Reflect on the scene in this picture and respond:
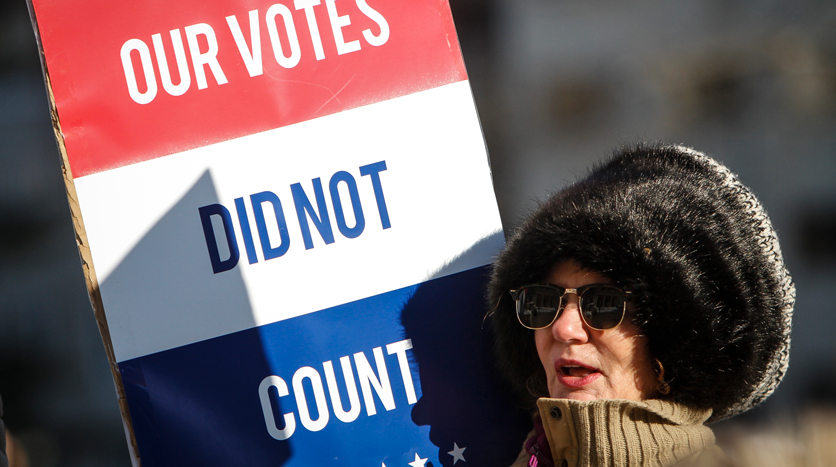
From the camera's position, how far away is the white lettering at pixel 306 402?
1.80 meters

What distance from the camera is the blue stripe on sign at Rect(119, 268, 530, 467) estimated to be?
70.1 inches

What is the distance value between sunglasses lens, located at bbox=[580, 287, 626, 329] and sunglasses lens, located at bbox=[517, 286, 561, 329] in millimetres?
79

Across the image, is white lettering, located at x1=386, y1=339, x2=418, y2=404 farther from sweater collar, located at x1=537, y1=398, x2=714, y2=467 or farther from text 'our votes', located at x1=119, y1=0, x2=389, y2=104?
text 'our votes', located at x1=119, y1=0, x2=389, y2=104

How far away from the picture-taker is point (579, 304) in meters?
1.50

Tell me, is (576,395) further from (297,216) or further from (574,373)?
(297,216)

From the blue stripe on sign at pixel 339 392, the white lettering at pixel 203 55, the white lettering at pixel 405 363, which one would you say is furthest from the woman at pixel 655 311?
the white lettering at pixel 203 55

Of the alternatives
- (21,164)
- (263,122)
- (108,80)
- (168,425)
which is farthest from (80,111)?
(21,164)

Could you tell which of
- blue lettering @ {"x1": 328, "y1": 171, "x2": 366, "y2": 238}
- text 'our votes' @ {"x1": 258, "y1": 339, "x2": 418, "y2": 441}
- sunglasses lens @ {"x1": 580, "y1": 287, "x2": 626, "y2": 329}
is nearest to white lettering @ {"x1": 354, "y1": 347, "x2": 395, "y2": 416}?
text 'our votes' @ {"x1": 258, "y1": 339, "x2": 418, "y2": 441}

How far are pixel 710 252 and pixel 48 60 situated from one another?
1.90 meters

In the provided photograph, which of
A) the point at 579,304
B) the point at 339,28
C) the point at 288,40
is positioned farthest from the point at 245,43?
the point at 579,304

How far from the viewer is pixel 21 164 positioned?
277cm

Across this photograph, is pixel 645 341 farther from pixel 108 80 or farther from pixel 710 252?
pixel 108 80

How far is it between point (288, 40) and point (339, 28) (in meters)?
0.16

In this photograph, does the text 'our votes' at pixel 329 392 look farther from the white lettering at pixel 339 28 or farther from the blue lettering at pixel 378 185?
the white lettering at pixel 339 28
